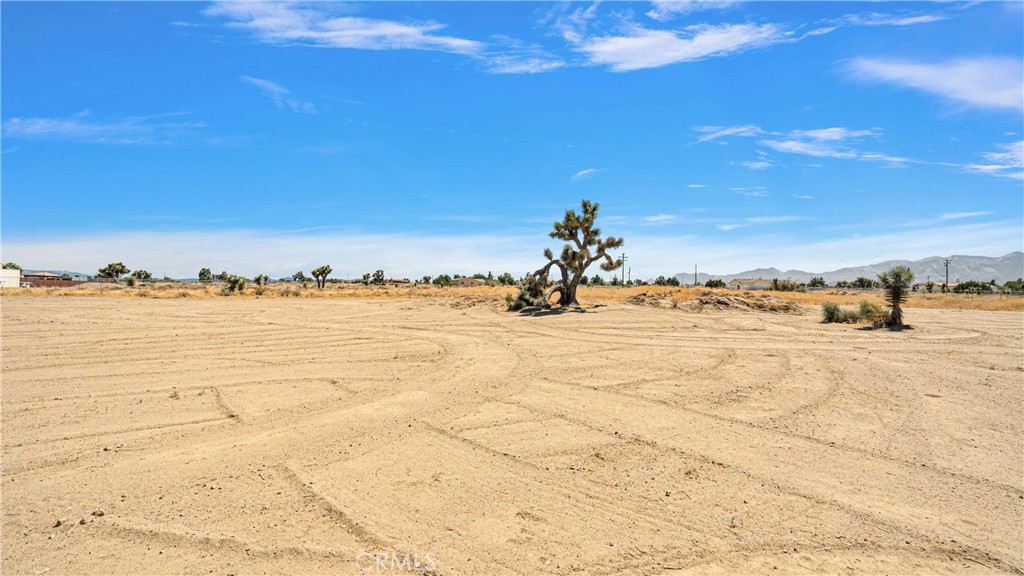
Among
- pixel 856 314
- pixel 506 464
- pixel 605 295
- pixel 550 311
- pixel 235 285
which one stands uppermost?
pixel 235 285

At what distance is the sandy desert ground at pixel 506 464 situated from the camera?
388 cm

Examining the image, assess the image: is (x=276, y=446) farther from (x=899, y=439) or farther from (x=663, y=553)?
(x=899, y=439)

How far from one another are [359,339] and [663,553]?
42.9ft

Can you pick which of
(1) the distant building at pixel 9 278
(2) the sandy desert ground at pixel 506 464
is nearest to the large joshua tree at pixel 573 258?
(2) the sandy desert ground at pixel 506 464

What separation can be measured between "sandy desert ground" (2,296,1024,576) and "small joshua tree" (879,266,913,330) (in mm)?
7463

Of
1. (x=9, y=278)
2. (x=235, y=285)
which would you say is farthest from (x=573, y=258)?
(x=9, y=278)

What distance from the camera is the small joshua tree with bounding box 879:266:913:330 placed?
1903 centimetres

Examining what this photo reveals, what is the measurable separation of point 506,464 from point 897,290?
66.6 ft

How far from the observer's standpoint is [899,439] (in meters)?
6.57

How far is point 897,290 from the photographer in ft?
62.4

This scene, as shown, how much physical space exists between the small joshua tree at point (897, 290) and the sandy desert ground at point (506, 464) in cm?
746

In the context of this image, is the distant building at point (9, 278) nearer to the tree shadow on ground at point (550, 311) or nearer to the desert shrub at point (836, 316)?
the tree shadow on ground at point (550, 311)

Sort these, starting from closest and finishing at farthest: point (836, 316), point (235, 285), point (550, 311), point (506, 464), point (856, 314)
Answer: point (506, 464)
point (836, 316)
point (856, 314)
point (550, 311)
point (235, 285)

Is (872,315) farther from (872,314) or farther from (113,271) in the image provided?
(113,271)
